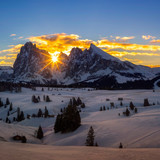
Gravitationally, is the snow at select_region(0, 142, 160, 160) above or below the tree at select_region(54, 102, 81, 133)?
above

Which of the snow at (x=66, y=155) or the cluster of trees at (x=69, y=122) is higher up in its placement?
the snow at (x=66, y=155)

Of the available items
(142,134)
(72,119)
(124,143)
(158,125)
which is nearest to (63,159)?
(124,143)

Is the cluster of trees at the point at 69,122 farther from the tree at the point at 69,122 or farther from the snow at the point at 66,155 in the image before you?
the snow at the point at 66,155

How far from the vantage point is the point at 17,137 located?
42.1 m

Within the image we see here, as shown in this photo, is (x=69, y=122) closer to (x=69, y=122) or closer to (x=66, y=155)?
(x=69, y=122)

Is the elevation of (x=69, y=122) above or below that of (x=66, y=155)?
below

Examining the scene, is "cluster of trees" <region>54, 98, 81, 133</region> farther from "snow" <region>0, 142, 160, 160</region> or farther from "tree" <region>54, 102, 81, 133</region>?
"snow" <region>0, 142, 160, 160</region>

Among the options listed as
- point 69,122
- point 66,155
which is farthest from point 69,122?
point 66,155

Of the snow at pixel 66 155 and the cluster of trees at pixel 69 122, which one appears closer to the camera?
the snow at pixel 66 155

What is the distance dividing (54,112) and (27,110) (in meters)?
23.2

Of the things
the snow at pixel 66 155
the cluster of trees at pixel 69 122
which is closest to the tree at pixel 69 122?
the cluster of trees at pixel 69 122

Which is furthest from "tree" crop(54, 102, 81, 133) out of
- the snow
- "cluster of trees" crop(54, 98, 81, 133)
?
the snow

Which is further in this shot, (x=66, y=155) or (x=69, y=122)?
(x=69, y=122)

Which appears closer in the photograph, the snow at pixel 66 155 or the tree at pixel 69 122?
the snow at pixel 66 155
